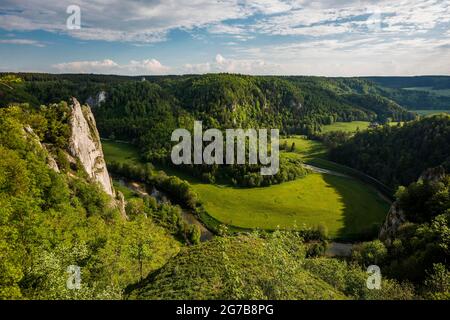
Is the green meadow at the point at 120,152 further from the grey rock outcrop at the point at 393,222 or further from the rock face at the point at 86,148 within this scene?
the grey rock outcrop at the point at 393,222

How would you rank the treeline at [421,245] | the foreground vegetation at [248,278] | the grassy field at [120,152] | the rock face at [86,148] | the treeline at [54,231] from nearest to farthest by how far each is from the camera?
the treeline at [54,231] < the foreground vegetation at [248,278] < the treeline at [421,245] < the rock face at [86,148] < the grassy field at [120,152]

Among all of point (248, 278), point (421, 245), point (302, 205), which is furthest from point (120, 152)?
point (248, 278)

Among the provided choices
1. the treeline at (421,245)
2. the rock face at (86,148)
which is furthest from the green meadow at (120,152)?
the treeline at (421,245)

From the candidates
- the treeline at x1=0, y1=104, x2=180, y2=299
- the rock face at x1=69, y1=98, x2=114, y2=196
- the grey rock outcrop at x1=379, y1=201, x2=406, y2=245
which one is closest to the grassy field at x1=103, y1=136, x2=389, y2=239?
the grey rock outcrop at x1=379, y1=201, x2=406, y2=245

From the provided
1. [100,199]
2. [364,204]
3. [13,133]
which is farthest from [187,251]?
[364,204]

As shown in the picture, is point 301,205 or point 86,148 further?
point 301,205

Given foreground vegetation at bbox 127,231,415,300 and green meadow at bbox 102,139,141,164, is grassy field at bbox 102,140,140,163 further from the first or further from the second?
foreground vegetation at bbox 127,231,415,300

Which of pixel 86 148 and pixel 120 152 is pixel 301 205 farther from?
pixel 120 152
